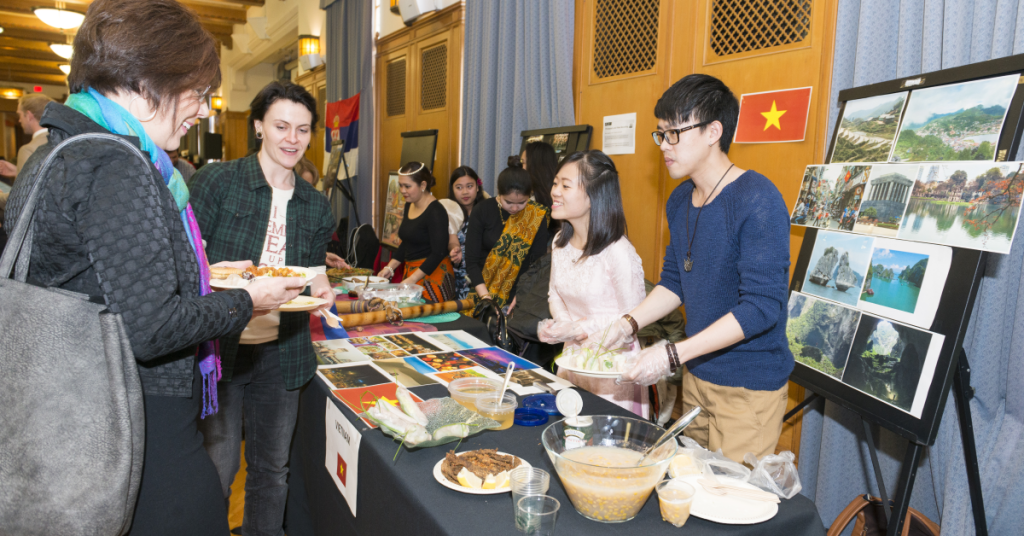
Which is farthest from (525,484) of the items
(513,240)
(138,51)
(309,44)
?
(309,44)

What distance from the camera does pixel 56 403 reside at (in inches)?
32.9

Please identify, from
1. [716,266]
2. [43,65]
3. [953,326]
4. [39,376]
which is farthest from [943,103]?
[43,65]

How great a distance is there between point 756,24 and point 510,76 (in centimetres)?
195

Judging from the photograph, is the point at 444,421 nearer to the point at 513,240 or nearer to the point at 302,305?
the point at 302,305

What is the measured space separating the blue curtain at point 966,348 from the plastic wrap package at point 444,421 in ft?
4.96

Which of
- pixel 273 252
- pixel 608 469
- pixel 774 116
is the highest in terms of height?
pixel 774 116

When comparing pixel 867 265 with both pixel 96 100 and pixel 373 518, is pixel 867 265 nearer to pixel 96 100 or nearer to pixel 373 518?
pixel 373 518

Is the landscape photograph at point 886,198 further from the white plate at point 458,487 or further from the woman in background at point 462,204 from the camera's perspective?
the woman in background at point 462,204

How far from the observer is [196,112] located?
1100 mm

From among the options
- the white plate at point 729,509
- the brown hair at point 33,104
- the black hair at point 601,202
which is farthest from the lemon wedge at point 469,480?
the brown hair at point 33,104

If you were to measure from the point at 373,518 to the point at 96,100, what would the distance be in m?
0.96

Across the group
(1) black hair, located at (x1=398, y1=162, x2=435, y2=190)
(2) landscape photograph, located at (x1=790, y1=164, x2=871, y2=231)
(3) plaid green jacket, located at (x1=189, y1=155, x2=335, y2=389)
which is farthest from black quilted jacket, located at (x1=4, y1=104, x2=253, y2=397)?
(1) black hair, located at (x1=398, y1=162, x2=435, y2=190)

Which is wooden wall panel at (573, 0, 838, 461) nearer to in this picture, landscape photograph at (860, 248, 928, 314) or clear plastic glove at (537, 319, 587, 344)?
landscape photograph at (860, 248, 928, 314)

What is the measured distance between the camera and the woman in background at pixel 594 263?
207 centimetres
